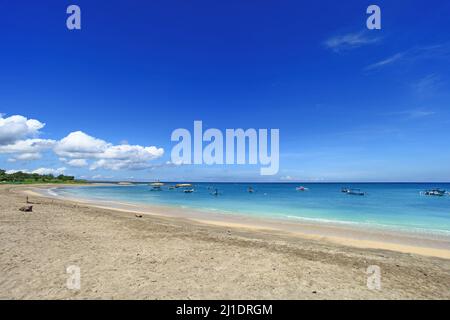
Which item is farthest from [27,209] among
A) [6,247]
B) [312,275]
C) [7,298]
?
[312,275]

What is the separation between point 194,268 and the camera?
675 centimetres

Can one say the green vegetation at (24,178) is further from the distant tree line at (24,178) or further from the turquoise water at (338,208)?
the turquoise water at (338,208)

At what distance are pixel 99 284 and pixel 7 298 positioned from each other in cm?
161

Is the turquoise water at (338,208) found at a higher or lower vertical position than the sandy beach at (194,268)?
lower

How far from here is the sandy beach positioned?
17.5 feet

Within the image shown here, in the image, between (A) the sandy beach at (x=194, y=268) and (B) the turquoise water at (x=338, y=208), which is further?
(B) the turquoise water at (x=338, y=208)

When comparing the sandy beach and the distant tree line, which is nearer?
the sandy beach

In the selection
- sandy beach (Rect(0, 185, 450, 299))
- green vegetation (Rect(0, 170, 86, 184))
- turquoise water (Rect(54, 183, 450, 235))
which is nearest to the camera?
sandy beach (Rect(0, 185, 450, 299))

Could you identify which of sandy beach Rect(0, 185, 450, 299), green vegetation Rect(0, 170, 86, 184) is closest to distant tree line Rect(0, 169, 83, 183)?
green vegetation Rect(0, 170, 86, 184)

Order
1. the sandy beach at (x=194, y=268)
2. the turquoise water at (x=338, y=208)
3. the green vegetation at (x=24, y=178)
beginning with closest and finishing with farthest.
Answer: the sandy beach at (x=194, y=268), the turquoise water at (x=338, y=208), the green vegetation at (x=24, y=178)

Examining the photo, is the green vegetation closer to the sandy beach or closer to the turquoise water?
the turquoise water

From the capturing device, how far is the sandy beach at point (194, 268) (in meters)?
5.35

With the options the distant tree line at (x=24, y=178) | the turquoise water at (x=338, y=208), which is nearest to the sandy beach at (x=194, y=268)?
the turquoise water at (x=338, y=208)

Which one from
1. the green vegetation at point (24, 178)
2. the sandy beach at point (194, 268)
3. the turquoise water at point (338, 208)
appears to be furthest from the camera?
the green vegetation at point (24, 178)
